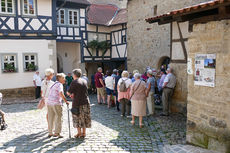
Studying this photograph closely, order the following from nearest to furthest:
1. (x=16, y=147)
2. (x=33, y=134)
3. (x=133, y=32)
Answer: (x=16, y=147) → (x=33, y=134) → (x=133, y=32)

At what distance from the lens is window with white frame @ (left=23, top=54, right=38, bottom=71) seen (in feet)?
39.8

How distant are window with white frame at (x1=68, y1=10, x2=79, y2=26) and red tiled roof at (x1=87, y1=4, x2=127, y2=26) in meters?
1.22

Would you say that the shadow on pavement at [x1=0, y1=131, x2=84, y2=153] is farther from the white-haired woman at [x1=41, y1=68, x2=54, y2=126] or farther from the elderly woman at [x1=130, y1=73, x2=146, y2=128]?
the elderly woman at [x1=130, y1=73, x2=146, y2=128]

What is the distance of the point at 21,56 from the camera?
1190 cm

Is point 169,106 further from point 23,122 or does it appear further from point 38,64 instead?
point 38,64

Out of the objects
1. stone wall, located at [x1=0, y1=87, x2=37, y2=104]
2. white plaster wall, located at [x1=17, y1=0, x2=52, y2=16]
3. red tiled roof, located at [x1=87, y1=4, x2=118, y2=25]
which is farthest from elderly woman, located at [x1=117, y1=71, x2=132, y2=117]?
red tiled roof, located at [x1=87, y1=4, x2=118, y2=25]

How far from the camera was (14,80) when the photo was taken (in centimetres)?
1191

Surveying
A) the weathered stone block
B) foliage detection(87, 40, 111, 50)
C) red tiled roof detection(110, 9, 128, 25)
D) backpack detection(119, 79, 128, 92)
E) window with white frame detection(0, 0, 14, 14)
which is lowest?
the weathered stone block

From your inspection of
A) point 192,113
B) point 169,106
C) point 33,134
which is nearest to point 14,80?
point 33,134

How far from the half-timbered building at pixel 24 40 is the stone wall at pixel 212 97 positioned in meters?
9.81

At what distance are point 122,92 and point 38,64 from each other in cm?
720

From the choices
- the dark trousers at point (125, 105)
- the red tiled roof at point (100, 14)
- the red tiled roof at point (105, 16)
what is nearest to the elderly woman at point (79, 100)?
the dark trousers at point (125, 105)

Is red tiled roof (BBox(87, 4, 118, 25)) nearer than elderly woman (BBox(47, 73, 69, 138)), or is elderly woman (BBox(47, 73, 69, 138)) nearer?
elderly woman (BBox(47, 73, 69, 138))

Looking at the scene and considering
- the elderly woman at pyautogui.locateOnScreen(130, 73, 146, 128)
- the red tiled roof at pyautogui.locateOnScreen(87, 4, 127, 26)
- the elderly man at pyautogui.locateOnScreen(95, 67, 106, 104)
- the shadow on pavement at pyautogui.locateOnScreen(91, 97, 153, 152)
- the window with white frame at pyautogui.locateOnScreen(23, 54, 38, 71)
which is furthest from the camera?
the red tiled roof at pyautogui.locateOnScreen(87, 4, 127, 26)
